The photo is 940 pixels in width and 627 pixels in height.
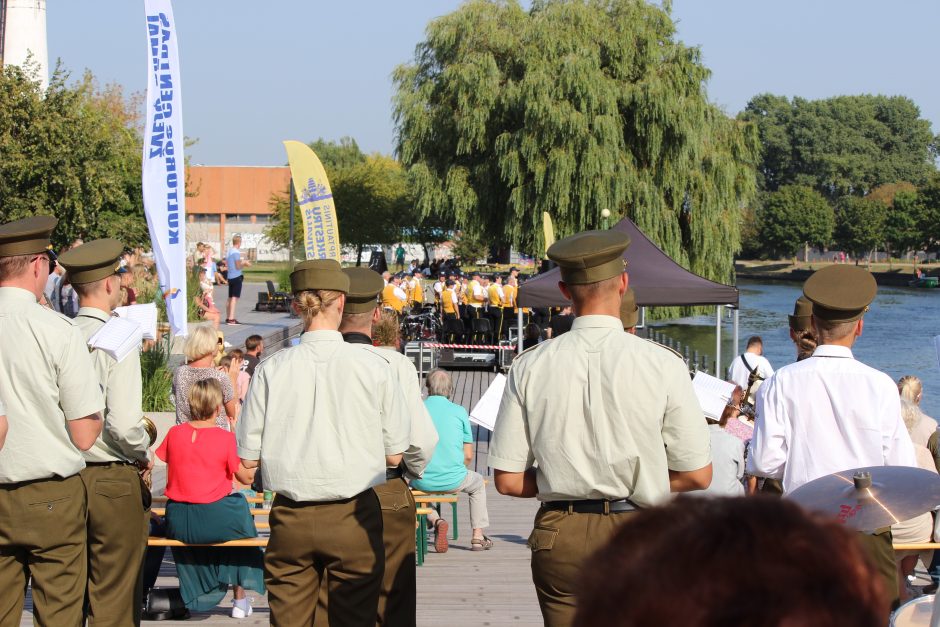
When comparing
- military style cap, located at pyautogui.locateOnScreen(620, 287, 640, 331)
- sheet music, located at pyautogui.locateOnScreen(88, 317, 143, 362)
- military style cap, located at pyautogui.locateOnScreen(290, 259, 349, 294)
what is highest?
military style cap, located at pyautogui.locateOnScreen(290, 259, 349, 294)

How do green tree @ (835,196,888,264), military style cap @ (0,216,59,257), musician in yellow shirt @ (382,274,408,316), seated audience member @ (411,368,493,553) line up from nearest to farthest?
military style cap @ (0,216,59,257) → seated audience member @ (411,368,493,553) → musician in yellow shirt @ (382,274,408,316) → green tree @ (835,196,888,264)

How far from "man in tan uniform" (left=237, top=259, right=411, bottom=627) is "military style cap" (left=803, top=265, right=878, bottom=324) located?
1771 millimetres

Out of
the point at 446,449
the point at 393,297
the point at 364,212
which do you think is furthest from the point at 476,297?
the point at 364,212

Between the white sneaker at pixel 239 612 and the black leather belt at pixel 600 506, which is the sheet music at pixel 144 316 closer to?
the white sneaker at pixel 239 612

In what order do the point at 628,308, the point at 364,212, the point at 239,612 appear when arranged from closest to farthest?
the point at 628,308, the point at 239,612, the point at 364,212

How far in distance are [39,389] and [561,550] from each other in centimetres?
214

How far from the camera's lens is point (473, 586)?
7.30m

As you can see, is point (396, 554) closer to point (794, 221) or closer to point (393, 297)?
point (393, 297)

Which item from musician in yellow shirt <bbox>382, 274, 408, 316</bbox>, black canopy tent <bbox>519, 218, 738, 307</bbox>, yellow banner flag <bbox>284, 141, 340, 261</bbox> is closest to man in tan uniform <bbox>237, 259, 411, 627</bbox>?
black canopy tent <bbox>519, 218, 738, 307</bbox>

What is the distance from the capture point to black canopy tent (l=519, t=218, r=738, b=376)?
1391 centimetres

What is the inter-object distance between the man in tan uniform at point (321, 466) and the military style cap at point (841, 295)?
Answer: 177 cm

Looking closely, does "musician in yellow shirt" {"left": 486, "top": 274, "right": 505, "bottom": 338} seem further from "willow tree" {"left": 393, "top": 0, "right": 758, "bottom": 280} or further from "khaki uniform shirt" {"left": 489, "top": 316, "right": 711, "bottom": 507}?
"khaki uniform shirt" {"left": 489, "top": 316, "right": 711, "bottom": 507}

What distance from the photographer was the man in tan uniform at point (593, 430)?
371 cm

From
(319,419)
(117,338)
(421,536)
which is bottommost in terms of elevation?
(421,536)
